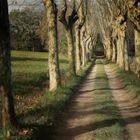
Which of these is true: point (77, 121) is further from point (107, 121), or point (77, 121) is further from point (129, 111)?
point (129, 111)

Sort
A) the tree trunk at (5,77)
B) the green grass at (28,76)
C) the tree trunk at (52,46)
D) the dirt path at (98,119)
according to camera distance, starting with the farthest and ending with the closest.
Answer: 1. the green grass at (28,76)
2. the tree trunk at (52,46)
3. the dirt path at (98,119)
4. the tree trunk at (5,77)

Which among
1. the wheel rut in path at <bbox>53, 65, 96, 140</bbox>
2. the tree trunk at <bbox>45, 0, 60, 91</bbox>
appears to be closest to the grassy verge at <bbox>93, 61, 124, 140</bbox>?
the wheel rut in path at <bbox>53, 65, 96, 140</bbox>

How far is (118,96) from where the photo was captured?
22766mm

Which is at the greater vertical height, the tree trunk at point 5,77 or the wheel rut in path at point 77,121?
the tree trunk at point 5,77

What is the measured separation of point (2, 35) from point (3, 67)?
802mm

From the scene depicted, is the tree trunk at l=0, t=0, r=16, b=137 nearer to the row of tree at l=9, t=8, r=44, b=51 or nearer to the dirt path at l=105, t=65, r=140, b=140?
the dirt path at l=105, t=65, r=140, b=140

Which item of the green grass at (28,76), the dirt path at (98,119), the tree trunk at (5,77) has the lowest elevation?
the green grass at (28,76)

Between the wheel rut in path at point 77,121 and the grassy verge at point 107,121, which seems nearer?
the grassy verge at point 107,121

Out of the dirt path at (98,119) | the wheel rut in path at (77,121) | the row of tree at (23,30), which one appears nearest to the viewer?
the dirt path at (98,119)

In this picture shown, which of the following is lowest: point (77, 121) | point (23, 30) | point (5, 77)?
point (77, 121)

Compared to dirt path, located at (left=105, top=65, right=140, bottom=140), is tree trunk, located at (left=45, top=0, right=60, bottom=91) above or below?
above

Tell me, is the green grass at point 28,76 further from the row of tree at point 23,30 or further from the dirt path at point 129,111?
the row of tree at point 23,30

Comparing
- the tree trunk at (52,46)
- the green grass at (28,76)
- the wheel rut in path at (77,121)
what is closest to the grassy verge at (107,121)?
the wheel rut in path at (77,121)

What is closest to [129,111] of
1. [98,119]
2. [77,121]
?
[98,119]
